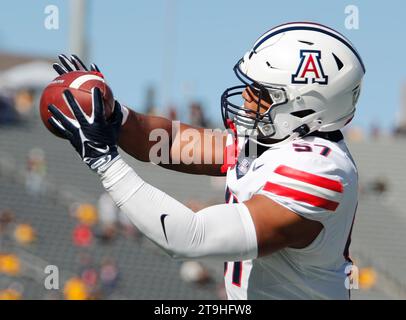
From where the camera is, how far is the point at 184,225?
2260 mm

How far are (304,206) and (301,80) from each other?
443 mm

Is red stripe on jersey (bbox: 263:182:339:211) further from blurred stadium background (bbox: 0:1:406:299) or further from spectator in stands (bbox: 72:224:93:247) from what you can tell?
spectator in stands (bbox: 72:224:93:247)

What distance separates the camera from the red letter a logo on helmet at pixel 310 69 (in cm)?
255

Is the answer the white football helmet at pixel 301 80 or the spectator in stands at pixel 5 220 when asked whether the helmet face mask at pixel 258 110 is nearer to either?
the white football helmet at pixel 301 80

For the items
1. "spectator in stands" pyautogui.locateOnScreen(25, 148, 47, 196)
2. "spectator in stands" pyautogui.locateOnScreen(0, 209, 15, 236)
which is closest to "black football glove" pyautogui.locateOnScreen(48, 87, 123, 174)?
"spectator in stands" pyautogui.locateOnScreen(0, 209, 15, 236)

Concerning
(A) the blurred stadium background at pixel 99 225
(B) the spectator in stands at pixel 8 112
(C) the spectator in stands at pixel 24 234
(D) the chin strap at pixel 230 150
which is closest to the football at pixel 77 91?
(D) the chin strap at pixel 230 150

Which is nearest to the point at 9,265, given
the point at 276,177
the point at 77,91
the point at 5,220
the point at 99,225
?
the point at 5,220

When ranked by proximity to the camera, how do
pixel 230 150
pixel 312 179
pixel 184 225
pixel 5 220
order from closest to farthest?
pixel 184 225, pixel 312 179, pixel 230 150, pixel 5 220

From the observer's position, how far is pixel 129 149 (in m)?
3.09

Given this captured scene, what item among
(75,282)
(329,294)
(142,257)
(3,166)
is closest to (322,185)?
(329,294)

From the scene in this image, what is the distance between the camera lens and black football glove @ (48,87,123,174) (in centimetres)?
234

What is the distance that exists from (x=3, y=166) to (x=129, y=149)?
9.15 meters

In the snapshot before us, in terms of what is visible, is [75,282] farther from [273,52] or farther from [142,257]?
[273,52]

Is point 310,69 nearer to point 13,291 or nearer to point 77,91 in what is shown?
point 77,91
